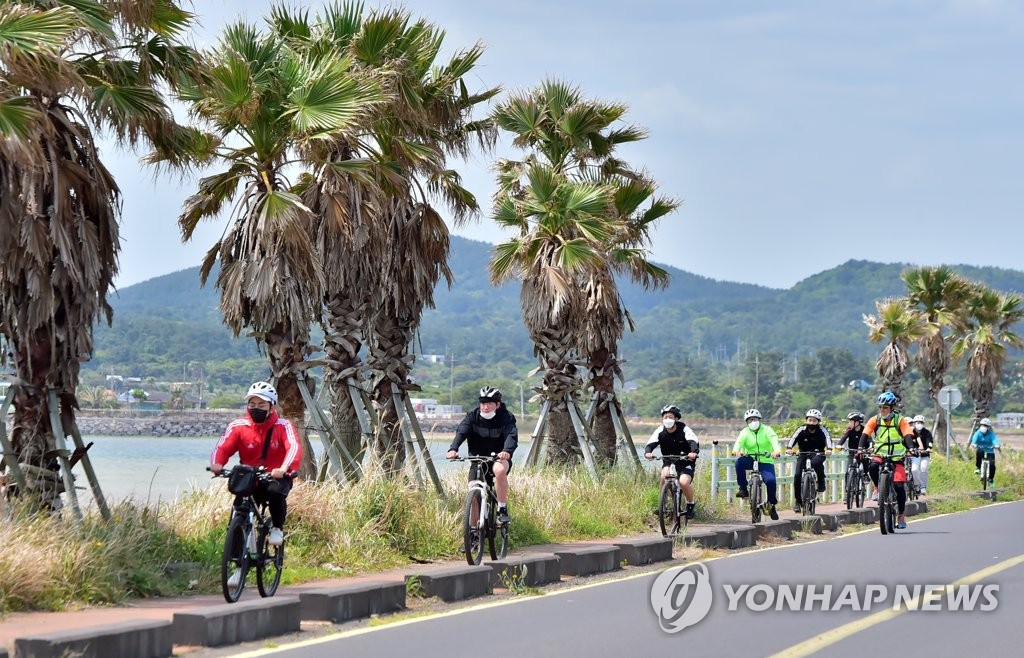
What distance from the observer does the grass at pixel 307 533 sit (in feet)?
36.5

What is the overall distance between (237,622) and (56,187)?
514 centimetres

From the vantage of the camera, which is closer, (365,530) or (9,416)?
(9,416)

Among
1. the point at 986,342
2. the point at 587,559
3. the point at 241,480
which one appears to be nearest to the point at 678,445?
the point at 587,559

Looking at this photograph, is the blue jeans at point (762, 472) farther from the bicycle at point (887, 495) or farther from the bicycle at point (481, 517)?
the bicycle at point (481, 517)

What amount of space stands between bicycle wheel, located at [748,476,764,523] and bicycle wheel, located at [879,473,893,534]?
5.92 ft

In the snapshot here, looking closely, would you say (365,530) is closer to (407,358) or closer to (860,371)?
(407,358)

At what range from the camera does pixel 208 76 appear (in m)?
15.7

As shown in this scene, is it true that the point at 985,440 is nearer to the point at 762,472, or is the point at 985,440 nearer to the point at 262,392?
the point at 762,472

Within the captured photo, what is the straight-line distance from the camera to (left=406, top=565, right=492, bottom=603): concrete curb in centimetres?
1259

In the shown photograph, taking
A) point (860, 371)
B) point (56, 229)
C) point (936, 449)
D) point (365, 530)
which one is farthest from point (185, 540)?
point (860, 371)

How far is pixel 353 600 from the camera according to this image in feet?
37.5

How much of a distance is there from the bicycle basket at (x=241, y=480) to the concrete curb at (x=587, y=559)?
4.42 metres

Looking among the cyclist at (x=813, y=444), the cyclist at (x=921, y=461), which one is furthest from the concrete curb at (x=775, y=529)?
the cyclist at (x=921, y=461)

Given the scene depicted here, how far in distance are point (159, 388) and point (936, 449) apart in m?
113
